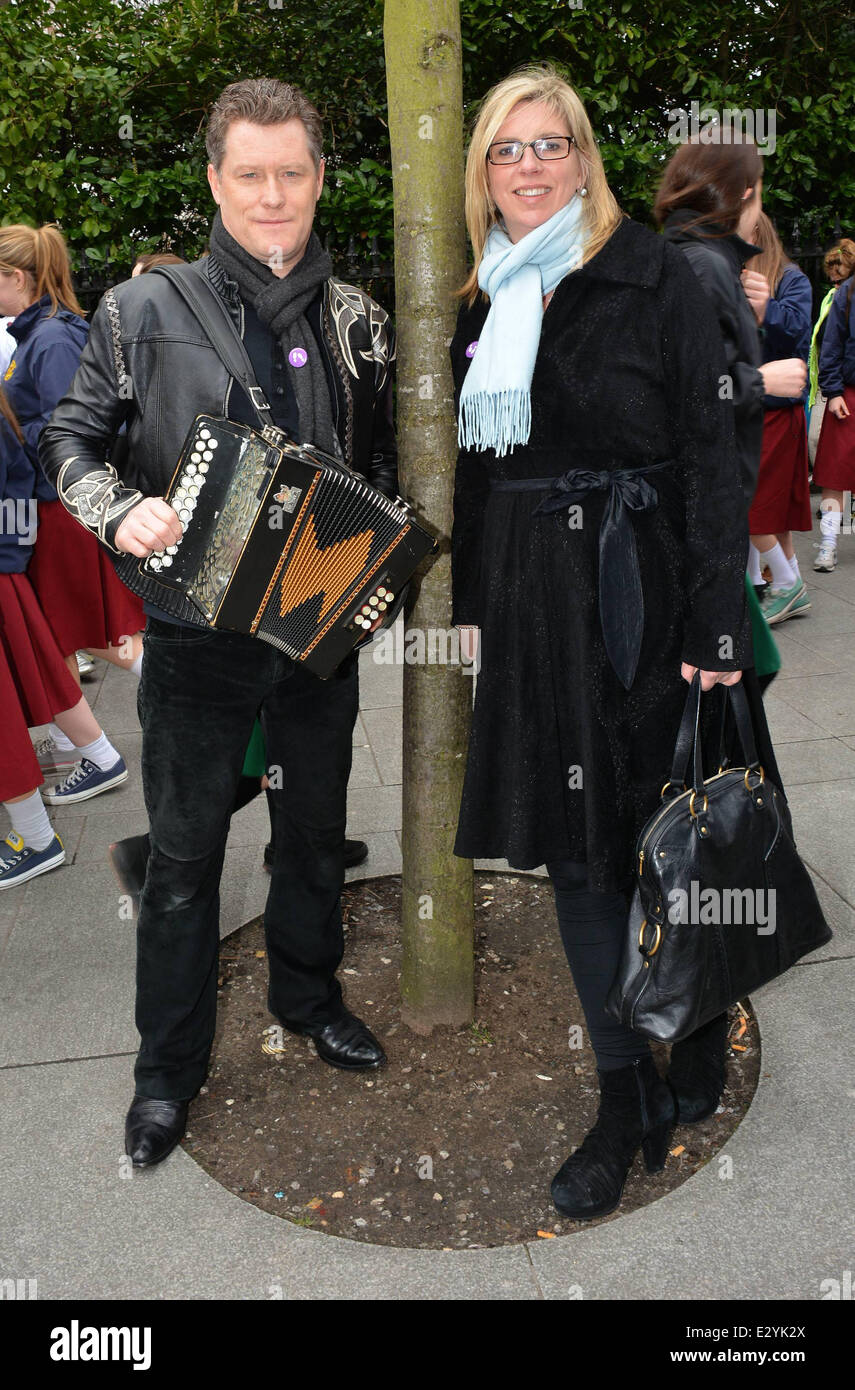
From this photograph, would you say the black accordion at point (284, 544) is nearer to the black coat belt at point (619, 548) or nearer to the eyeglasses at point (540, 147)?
the black coat belt at point (619, 548)

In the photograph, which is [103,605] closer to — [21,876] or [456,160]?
[21,876]

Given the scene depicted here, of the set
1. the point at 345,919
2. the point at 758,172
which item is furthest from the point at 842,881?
the point at 758,172

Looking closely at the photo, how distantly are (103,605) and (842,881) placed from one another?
3160 mm

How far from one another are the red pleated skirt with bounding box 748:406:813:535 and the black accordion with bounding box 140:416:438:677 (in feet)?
14.4

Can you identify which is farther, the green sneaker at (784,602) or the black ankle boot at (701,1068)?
the green sneaker at (784,602)

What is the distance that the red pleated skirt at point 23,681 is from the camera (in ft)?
13.9

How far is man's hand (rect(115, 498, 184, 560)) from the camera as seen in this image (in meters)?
2.36

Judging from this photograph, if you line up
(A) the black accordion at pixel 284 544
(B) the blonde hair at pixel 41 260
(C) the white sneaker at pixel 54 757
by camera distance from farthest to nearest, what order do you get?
1. (C) the white sneaker at pixel 54 757
2. (B) the blonde hair at pixel 41 260
3. (A) the black accordion at pixel 284 544

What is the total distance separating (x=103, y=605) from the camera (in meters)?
5.09

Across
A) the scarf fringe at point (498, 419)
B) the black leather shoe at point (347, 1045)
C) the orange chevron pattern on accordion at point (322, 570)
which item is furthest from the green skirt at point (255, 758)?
the scarf fringe at point (498, 419)

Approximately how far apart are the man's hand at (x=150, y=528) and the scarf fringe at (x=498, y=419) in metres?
0.65

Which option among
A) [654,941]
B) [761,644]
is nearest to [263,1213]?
[654,941]

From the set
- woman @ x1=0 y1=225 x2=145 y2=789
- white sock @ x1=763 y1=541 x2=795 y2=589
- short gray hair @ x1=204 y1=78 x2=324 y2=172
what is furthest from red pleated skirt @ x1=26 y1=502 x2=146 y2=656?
white sock @ x1=763 y1=541 x2=795 y2=589

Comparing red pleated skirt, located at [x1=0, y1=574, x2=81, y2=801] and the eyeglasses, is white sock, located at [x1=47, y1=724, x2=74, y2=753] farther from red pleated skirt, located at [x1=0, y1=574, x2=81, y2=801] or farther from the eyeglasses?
the eyeglasses
